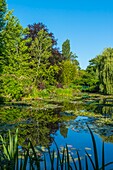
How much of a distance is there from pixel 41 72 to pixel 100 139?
22425 mm

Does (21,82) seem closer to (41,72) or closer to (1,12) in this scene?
(1,12)

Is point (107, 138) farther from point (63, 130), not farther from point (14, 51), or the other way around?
point (14, 51)

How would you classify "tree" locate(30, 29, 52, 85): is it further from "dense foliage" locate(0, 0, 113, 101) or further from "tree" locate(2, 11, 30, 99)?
"tree" locate(2, 11, 30, 99)

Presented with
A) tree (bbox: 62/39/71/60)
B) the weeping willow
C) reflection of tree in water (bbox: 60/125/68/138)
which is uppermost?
tree (bbox: 62/39/71/60)

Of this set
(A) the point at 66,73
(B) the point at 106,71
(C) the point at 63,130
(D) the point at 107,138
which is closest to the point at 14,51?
(B) the point at 106,71

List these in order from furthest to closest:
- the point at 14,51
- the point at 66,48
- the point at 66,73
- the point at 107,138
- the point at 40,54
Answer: the point at 66,48 → the point at 66,73 → the point at 40,54 → the point at 14,51 → the point at 107,138

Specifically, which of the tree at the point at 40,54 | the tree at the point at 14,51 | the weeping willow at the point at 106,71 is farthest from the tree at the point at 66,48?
the tree at the point at 14,51

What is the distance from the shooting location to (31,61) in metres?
30.7

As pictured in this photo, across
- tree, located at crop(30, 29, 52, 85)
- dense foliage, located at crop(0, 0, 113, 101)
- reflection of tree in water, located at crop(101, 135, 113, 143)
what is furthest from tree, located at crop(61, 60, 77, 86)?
reflection of tree in water, located at crop(101, 135, 113, 143)

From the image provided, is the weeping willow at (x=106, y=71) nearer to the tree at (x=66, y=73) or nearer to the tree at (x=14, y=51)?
the tree at (x=66, y=73)

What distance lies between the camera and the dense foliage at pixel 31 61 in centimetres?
2183

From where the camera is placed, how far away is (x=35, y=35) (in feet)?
105

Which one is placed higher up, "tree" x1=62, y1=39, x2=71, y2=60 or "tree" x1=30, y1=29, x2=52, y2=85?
"tree" x1=62, y1=39, x2=71, y2=60

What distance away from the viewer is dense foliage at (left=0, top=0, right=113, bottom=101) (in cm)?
2183
